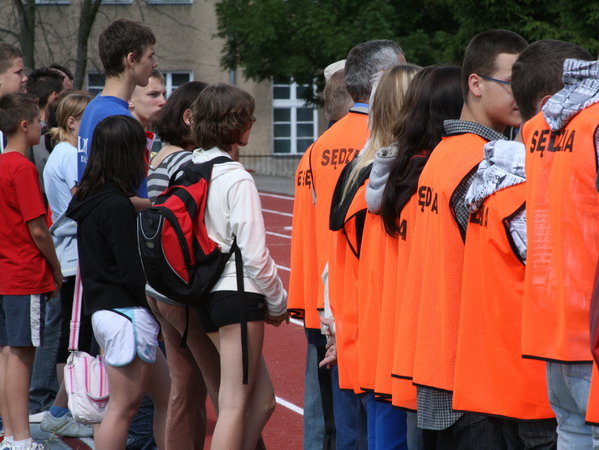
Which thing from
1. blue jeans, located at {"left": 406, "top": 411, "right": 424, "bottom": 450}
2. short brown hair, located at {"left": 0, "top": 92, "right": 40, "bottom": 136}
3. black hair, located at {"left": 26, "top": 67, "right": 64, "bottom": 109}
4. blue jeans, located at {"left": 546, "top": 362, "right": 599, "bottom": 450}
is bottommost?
blue jeans, located at {"left": 406, "top": 411, "right": 424, "bottom": 450}

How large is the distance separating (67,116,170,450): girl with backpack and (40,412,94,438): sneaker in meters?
1.39

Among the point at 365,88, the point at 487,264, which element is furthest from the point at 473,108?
the point at 365,88

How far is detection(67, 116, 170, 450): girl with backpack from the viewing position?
4879 millimetres

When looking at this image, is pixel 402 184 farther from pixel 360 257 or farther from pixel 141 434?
pixel 141 434

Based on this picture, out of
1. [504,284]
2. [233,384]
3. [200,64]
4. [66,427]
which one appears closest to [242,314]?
[233,384]

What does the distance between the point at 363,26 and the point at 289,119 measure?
366 inches

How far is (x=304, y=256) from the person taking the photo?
16.5ft

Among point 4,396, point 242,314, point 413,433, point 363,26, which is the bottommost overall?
point 4,396

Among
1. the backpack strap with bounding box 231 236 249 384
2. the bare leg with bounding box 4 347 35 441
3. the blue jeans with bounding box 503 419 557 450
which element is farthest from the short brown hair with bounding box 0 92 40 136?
the blue jeans with bounding box 503 419 557 450

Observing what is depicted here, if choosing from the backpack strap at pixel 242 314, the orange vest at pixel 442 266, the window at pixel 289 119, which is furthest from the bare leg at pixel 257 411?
the window at pixel 289 119

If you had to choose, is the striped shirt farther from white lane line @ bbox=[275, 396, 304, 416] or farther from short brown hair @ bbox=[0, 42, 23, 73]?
white lane line @ bbox=[275, 396, 304, 416]

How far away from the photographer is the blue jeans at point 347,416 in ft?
14.8

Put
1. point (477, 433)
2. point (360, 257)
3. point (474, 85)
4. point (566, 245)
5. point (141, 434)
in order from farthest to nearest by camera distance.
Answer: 1. point (141, 434)
2. point (360, 257)
3. point (474, 85)
4. point (477, 433)
5. point (566, 245)

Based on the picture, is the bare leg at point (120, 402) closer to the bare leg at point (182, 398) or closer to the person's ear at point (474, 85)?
the bare leg at point (182, 398)
